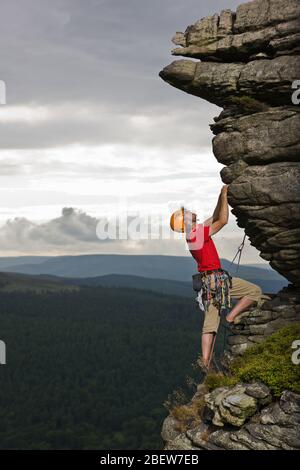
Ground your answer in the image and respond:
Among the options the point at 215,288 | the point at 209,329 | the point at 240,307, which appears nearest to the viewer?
the point at 215,288

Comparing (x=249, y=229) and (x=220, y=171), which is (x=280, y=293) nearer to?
(x=249, y=229)

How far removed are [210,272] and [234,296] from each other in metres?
1.55

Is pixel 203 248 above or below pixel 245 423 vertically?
above

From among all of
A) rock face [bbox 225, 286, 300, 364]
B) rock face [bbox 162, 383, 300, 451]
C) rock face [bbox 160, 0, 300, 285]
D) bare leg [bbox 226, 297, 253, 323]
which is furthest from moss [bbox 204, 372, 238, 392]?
rock face [bbox 160, 0, 300, 285]

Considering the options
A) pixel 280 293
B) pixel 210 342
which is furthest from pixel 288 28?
pixel 210 342

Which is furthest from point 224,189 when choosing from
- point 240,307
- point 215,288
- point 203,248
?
point 240,307

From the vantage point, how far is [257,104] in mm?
21016

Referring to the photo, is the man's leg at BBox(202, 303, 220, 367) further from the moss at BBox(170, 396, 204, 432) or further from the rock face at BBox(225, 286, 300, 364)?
the moss at BBox(170, 396, 204, 432)

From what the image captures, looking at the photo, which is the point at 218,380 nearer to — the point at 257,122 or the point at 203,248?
the point at 203,248

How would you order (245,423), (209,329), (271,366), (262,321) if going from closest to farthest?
(245,423)
(271,366)
(209,329)
(262,321)

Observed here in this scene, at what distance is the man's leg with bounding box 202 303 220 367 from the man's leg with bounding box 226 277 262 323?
983 mm

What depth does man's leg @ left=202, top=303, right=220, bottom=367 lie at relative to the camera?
20725 millimetres
